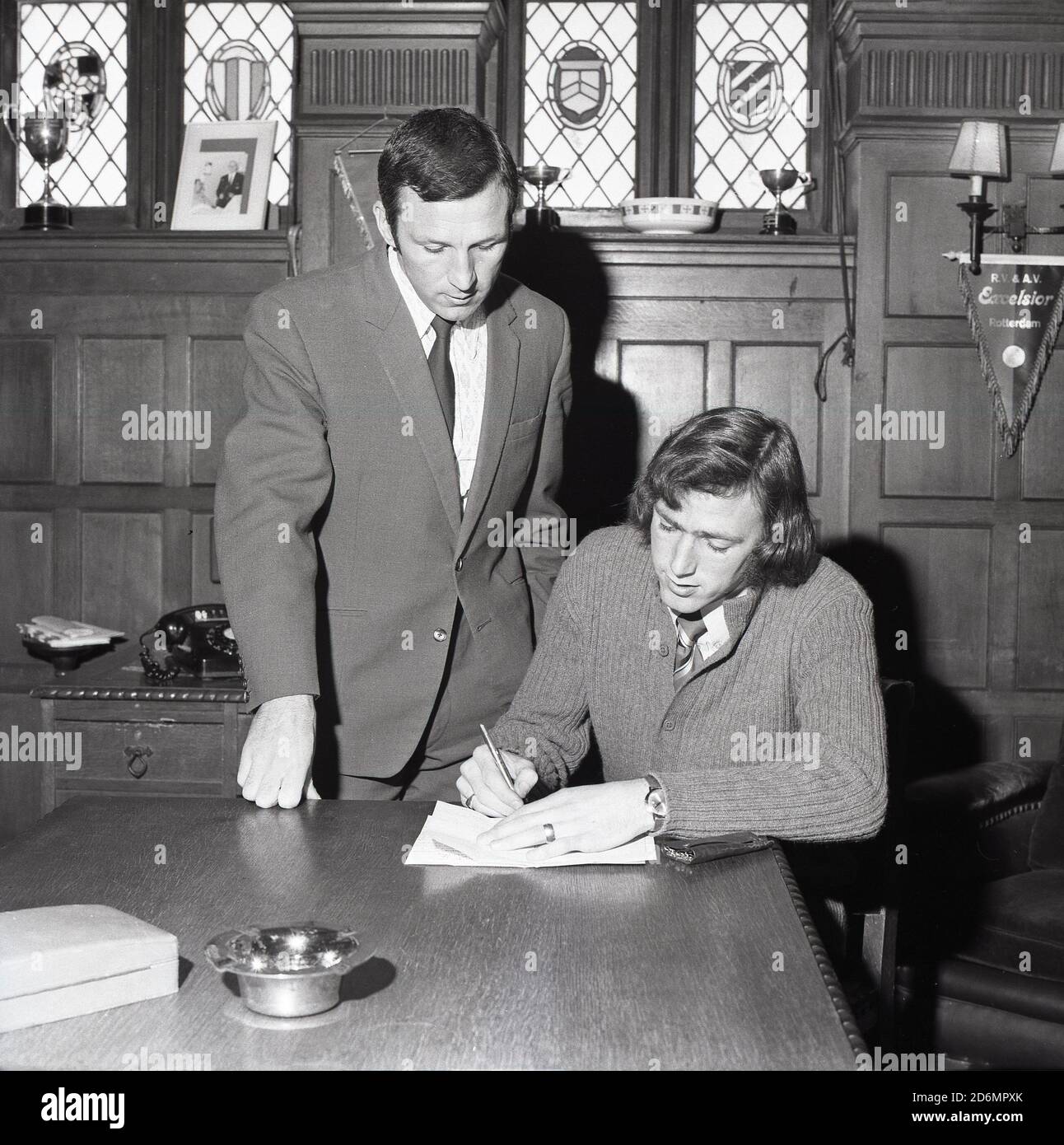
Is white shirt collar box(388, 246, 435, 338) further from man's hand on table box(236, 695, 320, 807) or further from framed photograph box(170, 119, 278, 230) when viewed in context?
framed photograph box(170, 119, 278, 230)

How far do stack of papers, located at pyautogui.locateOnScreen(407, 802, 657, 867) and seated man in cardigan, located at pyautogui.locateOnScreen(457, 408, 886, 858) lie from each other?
16 millimetres

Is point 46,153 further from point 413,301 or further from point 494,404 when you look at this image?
point 494,404

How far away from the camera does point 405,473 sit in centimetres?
230

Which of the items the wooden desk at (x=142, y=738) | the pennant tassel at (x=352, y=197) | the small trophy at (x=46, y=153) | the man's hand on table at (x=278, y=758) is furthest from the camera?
the small trophy at (x=46, y=153)

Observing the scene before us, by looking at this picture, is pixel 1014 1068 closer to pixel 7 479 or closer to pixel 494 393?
pixel 494 393

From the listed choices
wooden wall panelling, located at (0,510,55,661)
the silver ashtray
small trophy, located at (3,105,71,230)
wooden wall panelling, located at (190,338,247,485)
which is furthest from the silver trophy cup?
the silver ashtray

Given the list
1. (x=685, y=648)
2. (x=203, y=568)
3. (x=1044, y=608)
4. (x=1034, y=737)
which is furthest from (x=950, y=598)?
(x=203, y=568)

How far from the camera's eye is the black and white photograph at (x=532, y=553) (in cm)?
130

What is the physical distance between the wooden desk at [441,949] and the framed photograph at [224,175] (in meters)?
2.59

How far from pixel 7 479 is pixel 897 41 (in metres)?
2.85

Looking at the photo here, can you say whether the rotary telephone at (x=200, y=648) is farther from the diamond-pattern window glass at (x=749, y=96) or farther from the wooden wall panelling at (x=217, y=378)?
the diamond-pattern window glass at (x=749, y=96)

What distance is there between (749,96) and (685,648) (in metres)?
2.55

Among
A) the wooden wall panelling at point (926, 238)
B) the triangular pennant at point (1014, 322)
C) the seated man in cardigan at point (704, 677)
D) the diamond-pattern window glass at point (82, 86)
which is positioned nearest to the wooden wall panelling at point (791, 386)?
the wooden wall panelling at point (926, 238)

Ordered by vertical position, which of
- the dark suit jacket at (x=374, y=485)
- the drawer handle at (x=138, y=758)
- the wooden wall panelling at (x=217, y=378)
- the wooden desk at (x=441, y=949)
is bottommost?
the drawer handle at (x=138, y=758)
